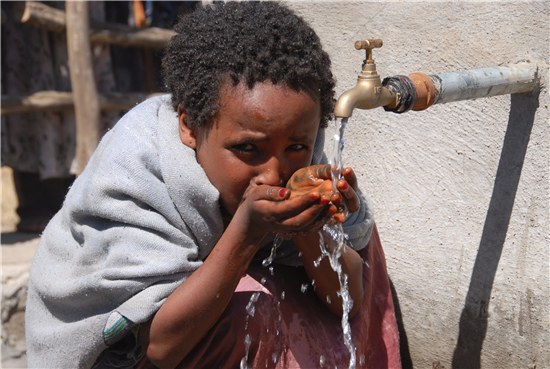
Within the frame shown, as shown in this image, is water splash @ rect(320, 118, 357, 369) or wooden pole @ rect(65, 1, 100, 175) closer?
water splash @ rect(320, 118, 357, 369)

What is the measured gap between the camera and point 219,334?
151cm

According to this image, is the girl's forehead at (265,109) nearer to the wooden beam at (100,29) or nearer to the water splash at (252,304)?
the water splash at (252,304)

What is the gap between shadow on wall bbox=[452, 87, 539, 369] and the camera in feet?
5.13

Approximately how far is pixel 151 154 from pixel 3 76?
10.6 ft

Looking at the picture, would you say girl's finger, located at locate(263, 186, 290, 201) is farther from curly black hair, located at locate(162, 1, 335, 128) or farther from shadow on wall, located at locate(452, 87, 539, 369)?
shadow on wall, located at locate(452, 87, 539, 369)

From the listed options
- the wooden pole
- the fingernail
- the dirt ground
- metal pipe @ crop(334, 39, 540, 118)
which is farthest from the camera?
the wooden pole

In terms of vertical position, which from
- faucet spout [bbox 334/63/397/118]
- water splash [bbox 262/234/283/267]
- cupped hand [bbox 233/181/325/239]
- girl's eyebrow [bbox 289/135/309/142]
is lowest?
water splash [bbox 262/234/283/267]

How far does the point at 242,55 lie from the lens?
133cm

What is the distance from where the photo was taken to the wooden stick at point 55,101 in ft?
12.8

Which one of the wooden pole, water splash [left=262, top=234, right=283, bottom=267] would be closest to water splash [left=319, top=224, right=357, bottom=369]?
water splash [left=262, top=234, right=283, bottom=267]

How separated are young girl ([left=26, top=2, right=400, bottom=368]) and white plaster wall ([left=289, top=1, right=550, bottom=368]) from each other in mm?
358

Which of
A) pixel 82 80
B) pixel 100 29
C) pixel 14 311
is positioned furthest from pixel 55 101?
pixel 14 311

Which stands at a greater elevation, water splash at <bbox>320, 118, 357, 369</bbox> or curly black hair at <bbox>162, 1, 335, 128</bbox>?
curly black hair at <bbox>162, 1, 335, 128</bbox>

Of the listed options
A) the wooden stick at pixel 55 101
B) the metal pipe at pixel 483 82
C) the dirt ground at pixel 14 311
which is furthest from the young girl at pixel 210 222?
the wooden stick at pixel 55 101
